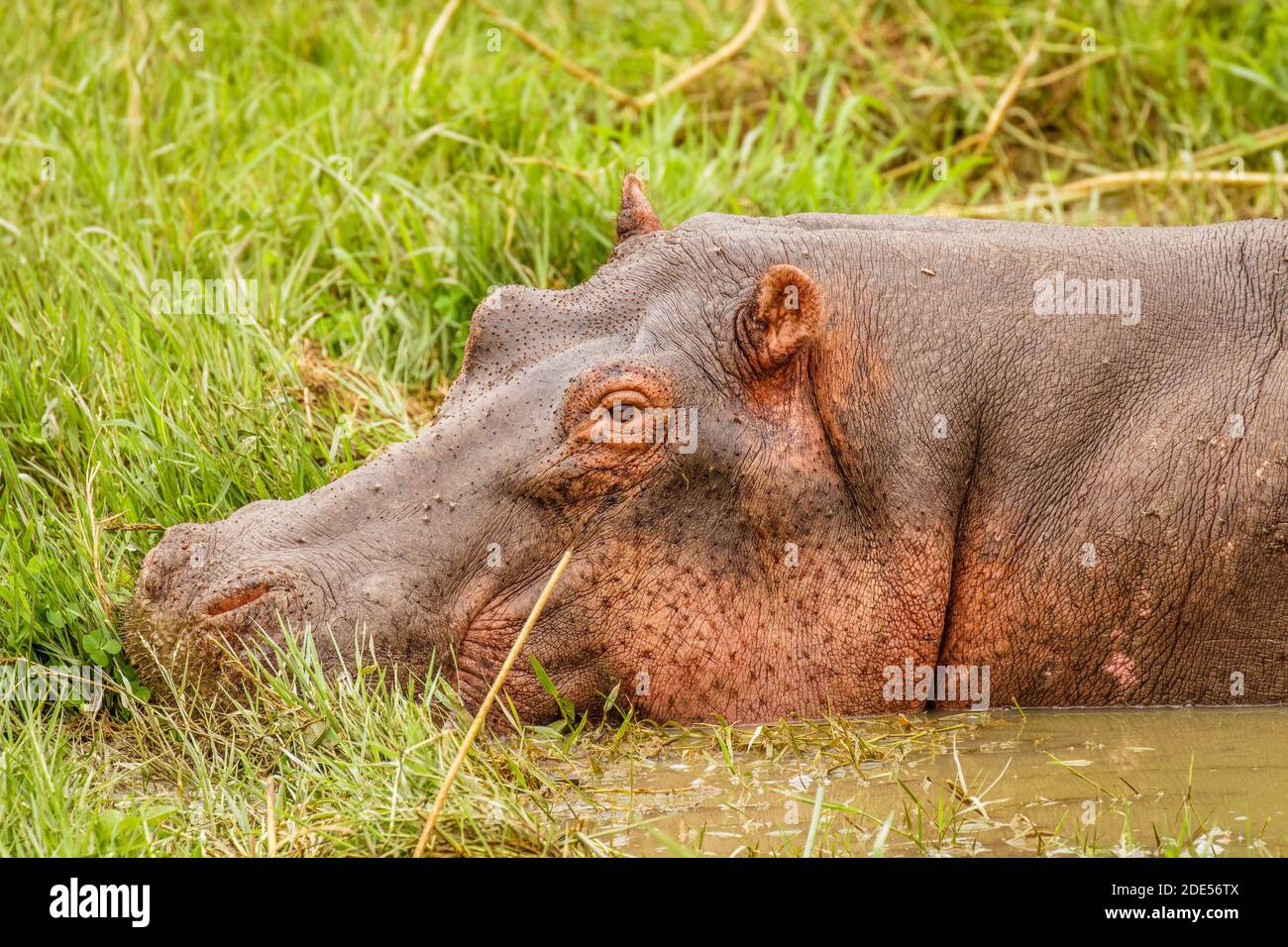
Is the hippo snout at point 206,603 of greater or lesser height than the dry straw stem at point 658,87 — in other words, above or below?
below

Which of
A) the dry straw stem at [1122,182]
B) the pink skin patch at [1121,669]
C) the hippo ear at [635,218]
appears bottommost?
the pink skin patch at [1121,669]

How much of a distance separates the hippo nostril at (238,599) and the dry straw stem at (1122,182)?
4087 mm

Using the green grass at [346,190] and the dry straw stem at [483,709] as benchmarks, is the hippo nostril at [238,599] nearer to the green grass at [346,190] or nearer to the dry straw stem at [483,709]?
the green grass at [346,190]

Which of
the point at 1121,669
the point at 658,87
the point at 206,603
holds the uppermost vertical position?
the point at 658,87

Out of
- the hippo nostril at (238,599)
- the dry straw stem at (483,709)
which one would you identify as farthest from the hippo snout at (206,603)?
the dry straw stem at (483,709)

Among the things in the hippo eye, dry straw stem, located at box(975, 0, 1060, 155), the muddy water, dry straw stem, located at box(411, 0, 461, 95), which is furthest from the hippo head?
dry straw stem, located at box(975, 0, 1060, 155)

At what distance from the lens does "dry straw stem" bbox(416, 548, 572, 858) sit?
10.5ft

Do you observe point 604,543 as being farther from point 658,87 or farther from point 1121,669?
point 658,87

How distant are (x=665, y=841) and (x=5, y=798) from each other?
1374mm

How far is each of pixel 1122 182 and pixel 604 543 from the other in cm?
472

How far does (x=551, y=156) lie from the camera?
22.4ft

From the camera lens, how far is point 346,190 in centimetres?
679

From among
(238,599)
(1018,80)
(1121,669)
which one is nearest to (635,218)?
(238,599)

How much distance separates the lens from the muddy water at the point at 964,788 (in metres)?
3.33
